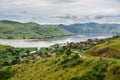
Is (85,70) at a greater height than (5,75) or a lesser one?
greater

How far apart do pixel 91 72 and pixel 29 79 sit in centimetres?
4708

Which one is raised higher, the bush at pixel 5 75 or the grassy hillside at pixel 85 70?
the grassy hillside at pixel 85 70

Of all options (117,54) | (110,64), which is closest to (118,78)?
(110,64)

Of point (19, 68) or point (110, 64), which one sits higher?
point (110, 64)

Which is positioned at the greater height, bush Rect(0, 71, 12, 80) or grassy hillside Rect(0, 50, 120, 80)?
grassy hillside Rect(0, 50, 120, 80)

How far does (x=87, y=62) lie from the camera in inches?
3883

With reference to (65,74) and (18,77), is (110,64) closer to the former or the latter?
(65,74)

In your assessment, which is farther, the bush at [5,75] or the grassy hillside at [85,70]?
the bush at [5,75]

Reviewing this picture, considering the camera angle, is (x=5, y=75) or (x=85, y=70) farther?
(x=5, y=75)

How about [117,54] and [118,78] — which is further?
[117,54]

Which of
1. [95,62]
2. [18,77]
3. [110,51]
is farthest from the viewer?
[18,77]

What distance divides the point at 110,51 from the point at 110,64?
32.5 m

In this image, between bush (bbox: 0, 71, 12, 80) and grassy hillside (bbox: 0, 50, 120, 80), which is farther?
bush (bbox: 0, 71, 12, 80)

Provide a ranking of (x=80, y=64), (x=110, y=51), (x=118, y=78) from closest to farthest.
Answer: (x=118, y=78)
(x=80, y=64)
(x=110, y=51)
